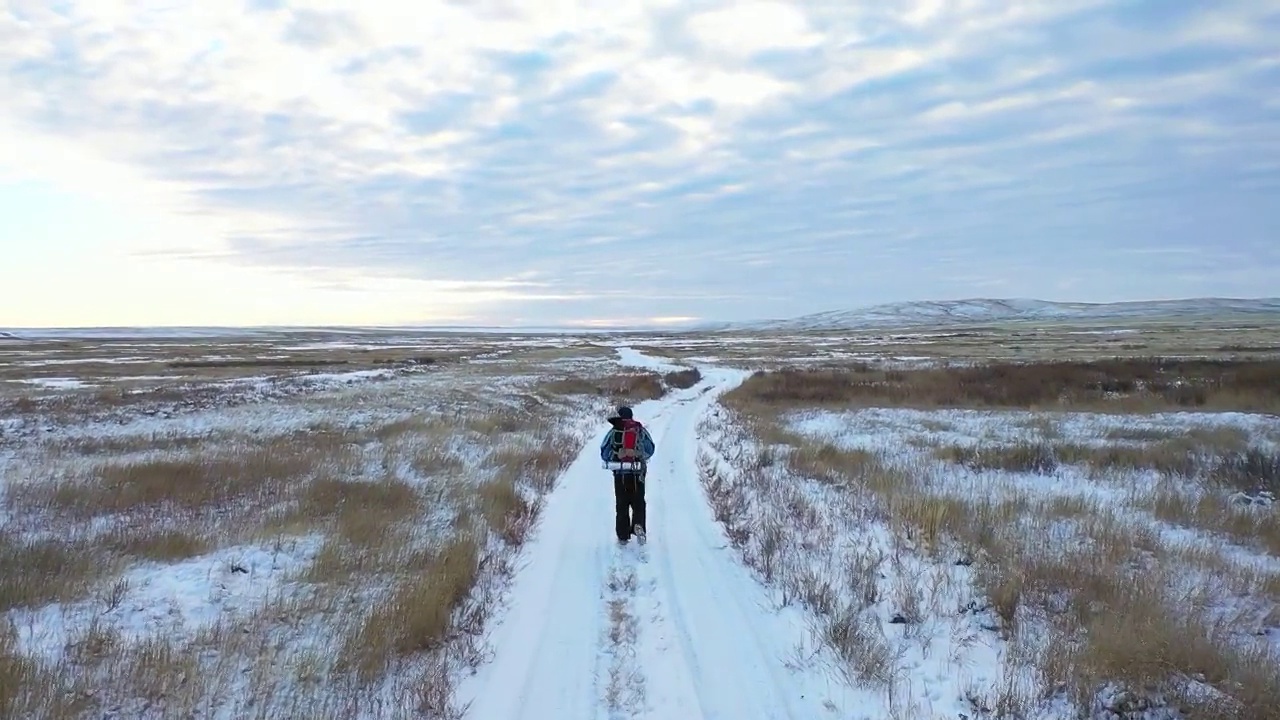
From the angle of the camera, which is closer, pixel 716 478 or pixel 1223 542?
pixel 1223 542

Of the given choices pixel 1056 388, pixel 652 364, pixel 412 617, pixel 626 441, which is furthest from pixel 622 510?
pixel 652 364

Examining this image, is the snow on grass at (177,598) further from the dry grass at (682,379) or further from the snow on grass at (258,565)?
the dry grass at (682,379)

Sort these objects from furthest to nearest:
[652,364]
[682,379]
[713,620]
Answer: [652,364] < [682,379] < [713,620]

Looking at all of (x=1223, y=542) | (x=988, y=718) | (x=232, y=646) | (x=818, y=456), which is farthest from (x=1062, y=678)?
(x=818, y=456)

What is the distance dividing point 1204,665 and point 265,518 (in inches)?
426

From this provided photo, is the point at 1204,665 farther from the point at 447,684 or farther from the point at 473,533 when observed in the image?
the point at 473,533

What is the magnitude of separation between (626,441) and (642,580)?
2.24 meters

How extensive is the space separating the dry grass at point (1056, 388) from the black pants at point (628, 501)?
18688 millimetres

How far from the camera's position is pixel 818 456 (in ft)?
54.1

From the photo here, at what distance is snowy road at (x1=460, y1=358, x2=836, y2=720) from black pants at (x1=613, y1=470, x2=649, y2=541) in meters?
0.27

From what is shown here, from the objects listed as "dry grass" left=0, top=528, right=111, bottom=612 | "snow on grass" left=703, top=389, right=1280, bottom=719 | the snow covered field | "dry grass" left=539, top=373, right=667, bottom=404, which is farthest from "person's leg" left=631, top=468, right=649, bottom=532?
"dry grass" left=539, top=373, right=667, bottom=404

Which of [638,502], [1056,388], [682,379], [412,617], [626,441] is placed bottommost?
[682,379]

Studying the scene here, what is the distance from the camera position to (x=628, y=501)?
9703 mm

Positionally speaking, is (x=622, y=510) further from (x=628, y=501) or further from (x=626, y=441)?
(x=626, y=441)
